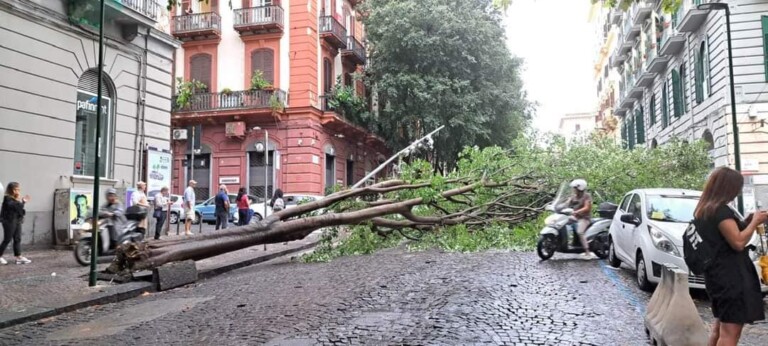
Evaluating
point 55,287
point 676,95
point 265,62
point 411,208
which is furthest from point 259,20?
point 55,287

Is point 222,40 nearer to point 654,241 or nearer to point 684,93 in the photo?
point 684,93

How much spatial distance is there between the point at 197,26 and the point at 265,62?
3.83 metres

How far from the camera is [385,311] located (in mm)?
6586

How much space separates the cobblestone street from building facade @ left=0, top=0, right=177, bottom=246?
6169 mm

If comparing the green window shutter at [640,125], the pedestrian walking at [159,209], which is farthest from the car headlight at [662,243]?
the green window shutter at [640,125]

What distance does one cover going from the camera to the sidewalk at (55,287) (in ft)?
23.4

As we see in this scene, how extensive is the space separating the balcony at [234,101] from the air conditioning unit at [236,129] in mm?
727

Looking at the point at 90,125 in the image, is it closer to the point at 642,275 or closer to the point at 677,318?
the point at 642,275

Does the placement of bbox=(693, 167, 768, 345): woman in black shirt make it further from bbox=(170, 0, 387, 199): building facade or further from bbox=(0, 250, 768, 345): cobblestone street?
bbox=(170, 0, 387, 199): building facade

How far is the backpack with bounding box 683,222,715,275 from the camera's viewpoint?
13.0 feet

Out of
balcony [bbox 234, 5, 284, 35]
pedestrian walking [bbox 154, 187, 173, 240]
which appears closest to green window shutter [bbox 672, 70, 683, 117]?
balcony [bbox 234, 5, 284, 35]

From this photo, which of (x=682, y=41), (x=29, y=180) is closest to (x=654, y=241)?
(x=29, y=180)

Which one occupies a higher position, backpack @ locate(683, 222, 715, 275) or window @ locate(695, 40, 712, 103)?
window @ locate(695, 40, 712, 103)

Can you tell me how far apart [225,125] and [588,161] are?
1871 centimetres
